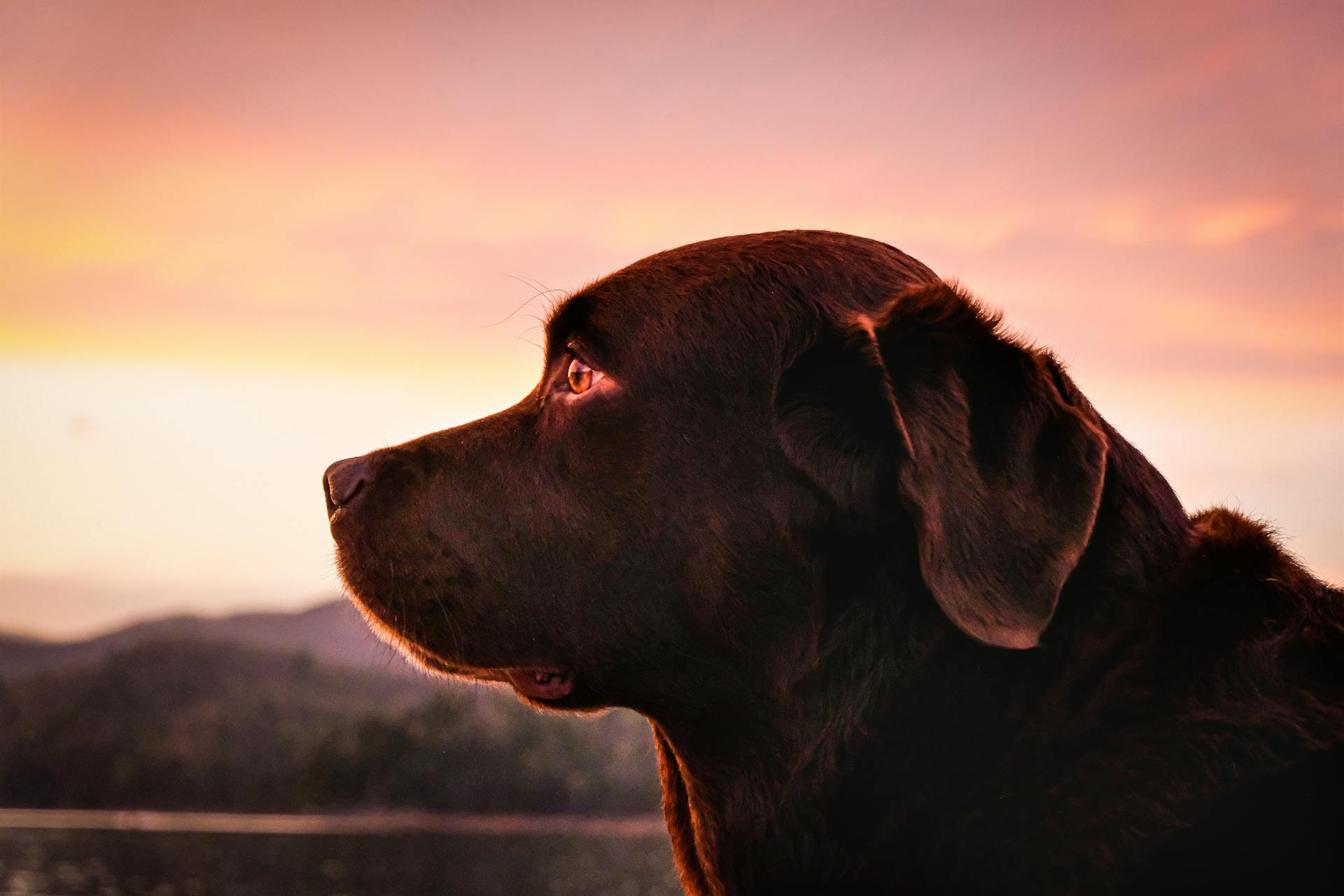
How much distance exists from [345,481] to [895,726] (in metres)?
1.37

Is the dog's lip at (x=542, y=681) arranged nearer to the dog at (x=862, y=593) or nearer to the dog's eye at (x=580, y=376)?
the dog at (x=862, y=593)

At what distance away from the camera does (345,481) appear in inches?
105

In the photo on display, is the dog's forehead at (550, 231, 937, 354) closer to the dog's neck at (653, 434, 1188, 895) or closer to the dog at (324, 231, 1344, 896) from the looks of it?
the dog at (324, 231, 1344, 896)

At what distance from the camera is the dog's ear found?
1.96m

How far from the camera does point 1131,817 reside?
197cm

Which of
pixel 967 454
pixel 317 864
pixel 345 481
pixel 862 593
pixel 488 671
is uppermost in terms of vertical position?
pixel 967 454

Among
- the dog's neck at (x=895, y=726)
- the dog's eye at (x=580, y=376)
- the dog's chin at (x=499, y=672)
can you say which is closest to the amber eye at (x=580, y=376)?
the dog's eye at (x=580, y=376)

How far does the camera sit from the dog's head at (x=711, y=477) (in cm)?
207

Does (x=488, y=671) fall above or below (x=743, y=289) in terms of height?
below

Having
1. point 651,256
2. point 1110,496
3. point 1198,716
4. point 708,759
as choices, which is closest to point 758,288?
point 651,256

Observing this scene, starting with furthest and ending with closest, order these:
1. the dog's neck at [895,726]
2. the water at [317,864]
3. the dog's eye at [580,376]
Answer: the water at [317,864] < the dog's eye at [580,376] < the dog's neck at [895,726]

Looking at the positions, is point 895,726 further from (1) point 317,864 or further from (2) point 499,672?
(1) point 317,864

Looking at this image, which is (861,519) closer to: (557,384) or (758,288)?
(758,288)

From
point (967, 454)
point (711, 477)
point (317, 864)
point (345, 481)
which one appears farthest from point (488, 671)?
point (317, 864)
